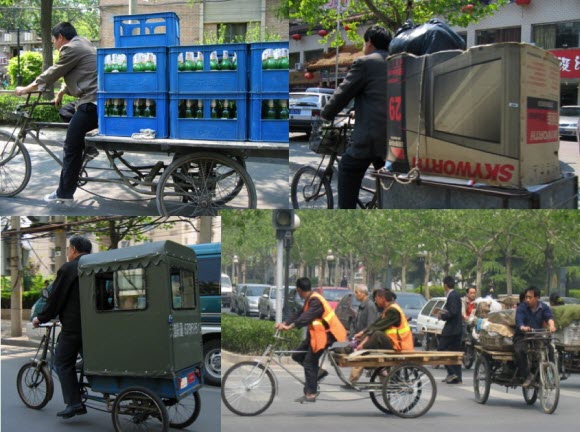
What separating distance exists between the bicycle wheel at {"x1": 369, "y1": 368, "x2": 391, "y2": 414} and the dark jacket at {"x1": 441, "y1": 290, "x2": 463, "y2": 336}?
1.27 ft

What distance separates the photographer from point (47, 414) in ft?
17.0

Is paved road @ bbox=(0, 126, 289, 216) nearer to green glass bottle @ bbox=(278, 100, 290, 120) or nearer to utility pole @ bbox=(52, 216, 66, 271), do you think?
utility pole @ bbox=(52, 216, 66, 271)

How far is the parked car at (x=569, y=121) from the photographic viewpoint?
2121 cm

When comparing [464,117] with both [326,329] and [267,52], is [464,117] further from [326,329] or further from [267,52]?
[267,52]

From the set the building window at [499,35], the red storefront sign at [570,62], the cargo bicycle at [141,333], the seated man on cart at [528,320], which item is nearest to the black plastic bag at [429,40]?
the seated man on cart at [528,320]

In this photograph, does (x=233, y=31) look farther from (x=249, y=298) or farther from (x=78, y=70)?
(x=249, y=298)

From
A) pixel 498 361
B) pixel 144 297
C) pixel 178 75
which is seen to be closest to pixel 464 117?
pixel 498 361

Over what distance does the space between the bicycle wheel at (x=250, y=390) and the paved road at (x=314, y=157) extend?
2.18 meters

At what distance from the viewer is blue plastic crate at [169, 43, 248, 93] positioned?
600cm

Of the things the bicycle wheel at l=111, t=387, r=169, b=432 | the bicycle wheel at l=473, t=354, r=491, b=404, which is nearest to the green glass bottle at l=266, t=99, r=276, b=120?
the bicycle wheel at l=111, t=387, r=169, b=432

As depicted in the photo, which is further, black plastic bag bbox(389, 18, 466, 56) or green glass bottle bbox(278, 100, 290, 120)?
green glass bottle bbox(278, 100, 290, 120)

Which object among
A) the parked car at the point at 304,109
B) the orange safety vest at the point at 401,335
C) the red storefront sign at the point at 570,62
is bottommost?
the orange safety vest at the point at 401,335

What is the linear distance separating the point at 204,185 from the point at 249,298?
102 inches

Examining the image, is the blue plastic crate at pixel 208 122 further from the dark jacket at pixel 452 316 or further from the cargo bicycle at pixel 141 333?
the dark jacket at pixel 452 316
